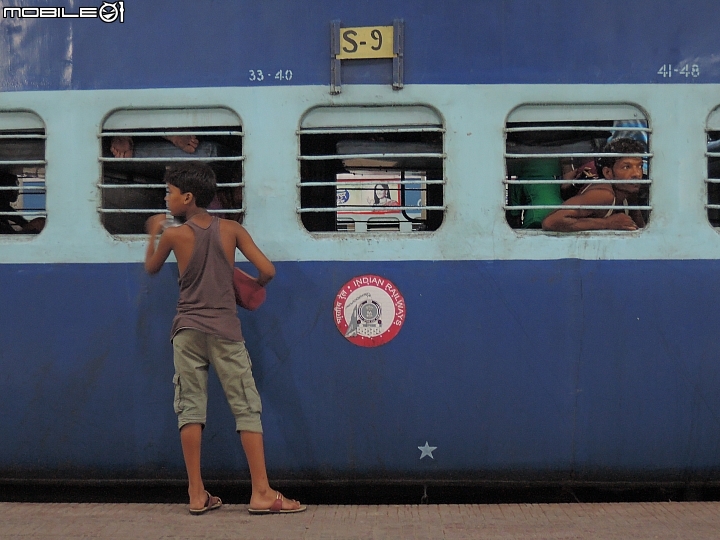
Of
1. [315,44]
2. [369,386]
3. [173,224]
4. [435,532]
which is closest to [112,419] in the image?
[173,224]

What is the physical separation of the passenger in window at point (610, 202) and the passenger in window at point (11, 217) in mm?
2323

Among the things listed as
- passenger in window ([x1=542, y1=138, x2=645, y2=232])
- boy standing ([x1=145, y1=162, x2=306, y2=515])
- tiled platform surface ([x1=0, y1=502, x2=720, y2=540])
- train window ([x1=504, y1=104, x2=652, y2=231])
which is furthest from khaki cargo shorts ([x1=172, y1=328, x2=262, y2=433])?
passenger in window ([x1=542, y1=138, x2=645, y2=232])

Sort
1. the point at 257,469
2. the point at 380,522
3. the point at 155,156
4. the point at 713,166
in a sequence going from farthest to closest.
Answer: the point at 155,156 → the point at 713,166 → the point at 257,469 → the point at 380,522

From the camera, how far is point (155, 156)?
386 cm

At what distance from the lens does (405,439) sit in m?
3.76

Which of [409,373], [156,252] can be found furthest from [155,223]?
[409,373]

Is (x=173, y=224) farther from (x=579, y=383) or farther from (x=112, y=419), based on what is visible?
(x=579, y=383)

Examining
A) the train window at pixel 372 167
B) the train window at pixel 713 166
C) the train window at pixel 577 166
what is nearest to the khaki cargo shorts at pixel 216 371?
the train window at pixel 372 167

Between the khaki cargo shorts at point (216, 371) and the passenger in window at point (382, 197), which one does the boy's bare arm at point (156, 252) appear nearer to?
the khaki cargo shorts at point (216, 371)

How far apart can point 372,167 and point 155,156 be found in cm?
100

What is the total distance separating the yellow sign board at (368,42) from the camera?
3.73 m

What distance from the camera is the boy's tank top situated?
11.4 feet

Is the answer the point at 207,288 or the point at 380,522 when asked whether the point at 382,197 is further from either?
the point at 380,522

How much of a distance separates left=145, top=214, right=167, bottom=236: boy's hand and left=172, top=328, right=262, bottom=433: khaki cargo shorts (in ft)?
1.69
